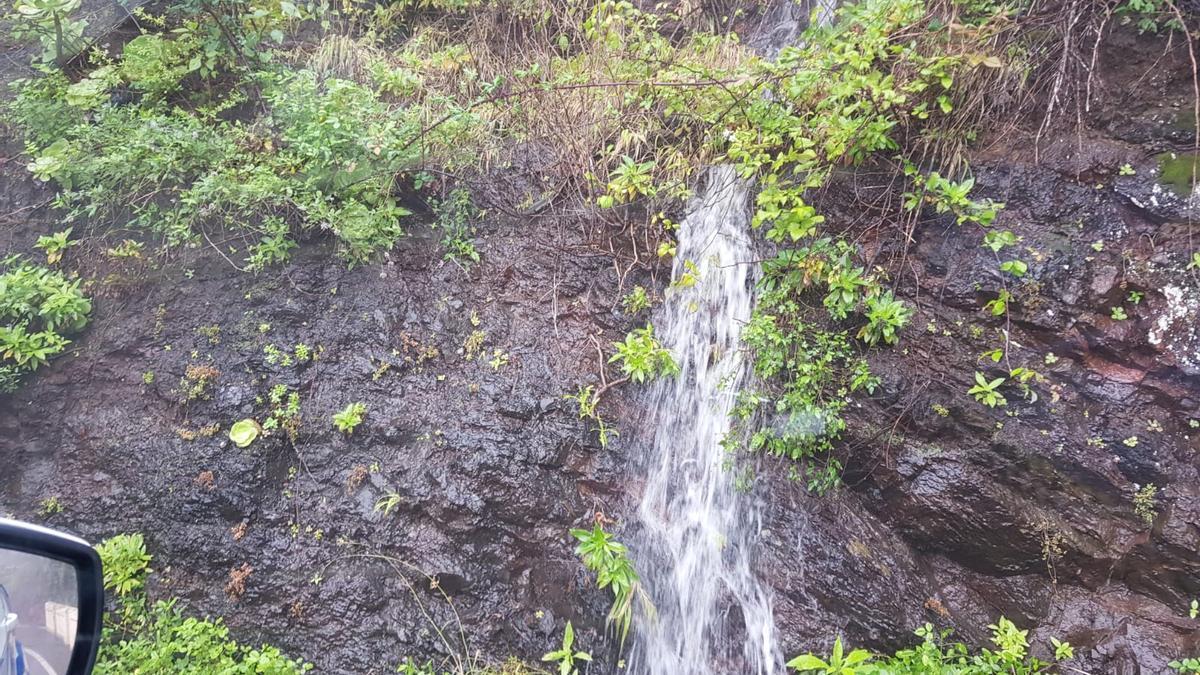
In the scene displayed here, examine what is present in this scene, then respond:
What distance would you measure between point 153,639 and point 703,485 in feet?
11.0

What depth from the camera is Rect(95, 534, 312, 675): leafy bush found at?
298 centimetres

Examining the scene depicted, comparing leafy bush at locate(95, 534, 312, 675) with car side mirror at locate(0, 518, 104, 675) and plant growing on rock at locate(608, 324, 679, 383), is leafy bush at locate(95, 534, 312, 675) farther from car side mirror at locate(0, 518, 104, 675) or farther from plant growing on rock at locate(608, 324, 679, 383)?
plant growing on rock at locate(608, 324, 679, 383)

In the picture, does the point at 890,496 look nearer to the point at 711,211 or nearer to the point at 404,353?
the point at 711,211

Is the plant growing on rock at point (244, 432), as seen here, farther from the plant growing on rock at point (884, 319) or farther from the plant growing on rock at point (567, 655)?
the plant growing on rock at point (884, 319)

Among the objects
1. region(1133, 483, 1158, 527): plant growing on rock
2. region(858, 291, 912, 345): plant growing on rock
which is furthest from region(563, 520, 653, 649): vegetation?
region(1133, 483, 1158, 527): plant growing on rock

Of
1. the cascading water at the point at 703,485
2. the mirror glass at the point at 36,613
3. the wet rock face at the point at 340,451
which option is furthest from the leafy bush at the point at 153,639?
the cascading water at the point at 703,485

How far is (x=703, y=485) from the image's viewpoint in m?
3.78

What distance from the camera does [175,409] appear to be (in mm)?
3664

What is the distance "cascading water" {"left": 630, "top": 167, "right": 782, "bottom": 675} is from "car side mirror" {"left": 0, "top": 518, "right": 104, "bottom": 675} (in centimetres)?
262

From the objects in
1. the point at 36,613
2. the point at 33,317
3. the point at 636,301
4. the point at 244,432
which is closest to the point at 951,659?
the point at 636,301

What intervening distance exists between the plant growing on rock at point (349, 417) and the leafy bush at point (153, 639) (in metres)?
1.24

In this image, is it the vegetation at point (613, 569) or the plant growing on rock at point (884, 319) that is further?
the plant growing on rock at point (884, 319)

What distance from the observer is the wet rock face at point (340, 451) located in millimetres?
3320

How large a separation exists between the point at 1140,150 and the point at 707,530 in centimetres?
333
